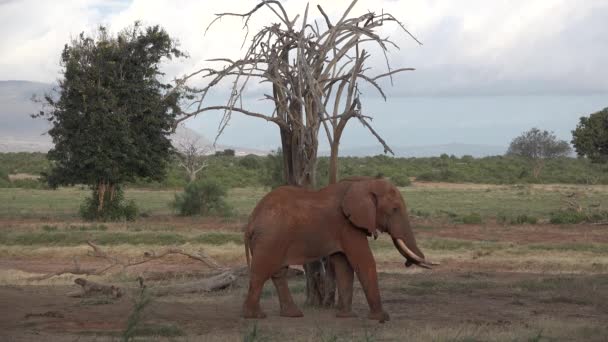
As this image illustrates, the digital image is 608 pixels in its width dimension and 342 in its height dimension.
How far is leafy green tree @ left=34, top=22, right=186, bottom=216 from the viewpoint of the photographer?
31.7 m

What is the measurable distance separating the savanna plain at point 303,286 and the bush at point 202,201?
156cm

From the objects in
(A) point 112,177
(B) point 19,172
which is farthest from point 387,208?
(B) point 19,172

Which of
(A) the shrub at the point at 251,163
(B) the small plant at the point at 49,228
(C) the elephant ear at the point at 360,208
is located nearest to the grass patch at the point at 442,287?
(C) the elephant ear at the point at 360,208

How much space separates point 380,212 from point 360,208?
1.18 feet

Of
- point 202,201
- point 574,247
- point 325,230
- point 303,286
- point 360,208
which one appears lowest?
point 303,286

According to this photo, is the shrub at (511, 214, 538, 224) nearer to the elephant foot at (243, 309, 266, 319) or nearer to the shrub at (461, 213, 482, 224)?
the shrub at (461, 213, 482, 224)

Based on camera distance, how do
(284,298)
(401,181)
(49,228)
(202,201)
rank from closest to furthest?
(284,298) < (49,228) < (202,201) < (401,181)

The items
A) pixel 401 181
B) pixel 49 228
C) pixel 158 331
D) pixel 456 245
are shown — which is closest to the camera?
pixel 158 331

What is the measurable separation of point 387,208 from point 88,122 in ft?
71.2

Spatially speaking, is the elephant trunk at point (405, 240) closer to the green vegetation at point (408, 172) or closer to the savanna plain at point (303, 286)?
the savanna plain at point (303, 286)

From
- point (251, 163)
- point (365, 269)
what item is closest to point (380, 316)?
point (365, 269)

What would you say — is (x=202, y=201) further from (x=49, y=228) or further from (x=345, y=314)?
(x=345, y=314)

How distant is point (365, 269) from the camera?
478 inches

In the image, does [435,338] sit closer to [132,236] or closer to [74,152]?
[132,236]
